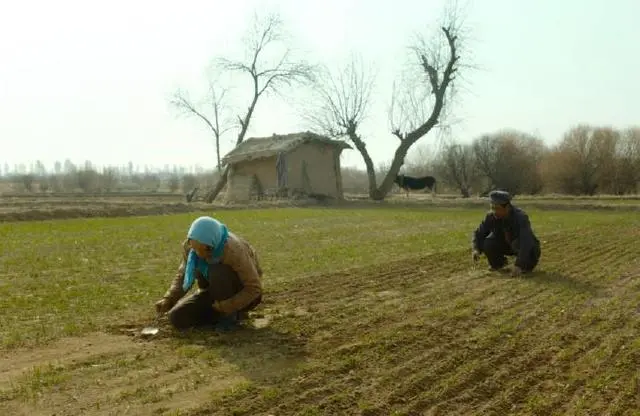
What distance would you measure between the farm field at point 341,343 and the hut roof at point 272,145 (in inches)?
872

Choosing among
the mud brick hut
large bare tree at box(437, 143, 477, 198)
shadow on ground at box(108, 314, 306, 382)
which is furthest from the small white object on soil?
large bare tree at box(437, 143, 477, 198)

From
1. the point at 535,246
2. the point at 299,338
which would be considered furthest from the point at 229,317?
the point at 535,246

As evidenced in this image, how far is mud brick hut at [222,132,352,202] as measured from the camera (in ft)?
106

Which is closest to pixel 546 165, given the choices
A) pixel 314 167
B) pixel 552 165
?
pixel 552 165

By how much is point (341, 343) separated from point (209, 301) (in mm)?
1287

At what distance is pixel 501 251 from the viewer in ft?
30.1

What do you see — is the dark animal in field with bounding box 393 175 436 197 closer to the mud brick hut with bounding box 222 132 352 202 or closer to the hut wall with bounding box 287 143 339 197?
the mud brick hut with bounding box 222 132 352 202

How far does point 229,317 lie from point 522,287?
12.5ft

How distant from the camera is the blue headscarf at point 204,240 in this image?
17.7ft

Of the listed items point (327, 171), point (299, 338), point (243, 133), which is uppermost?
point (243, 133)

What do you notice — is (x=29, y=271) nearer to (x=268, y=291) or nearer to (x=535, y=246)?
(x=268, y=291)

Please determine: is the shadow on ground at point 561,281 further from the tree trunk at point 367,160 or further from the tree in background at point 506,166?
the tree in background at point 506,166

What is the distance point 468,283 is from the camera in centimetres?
823

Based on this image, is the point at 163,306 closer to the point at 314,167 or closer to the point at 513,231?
the point at 513,231
